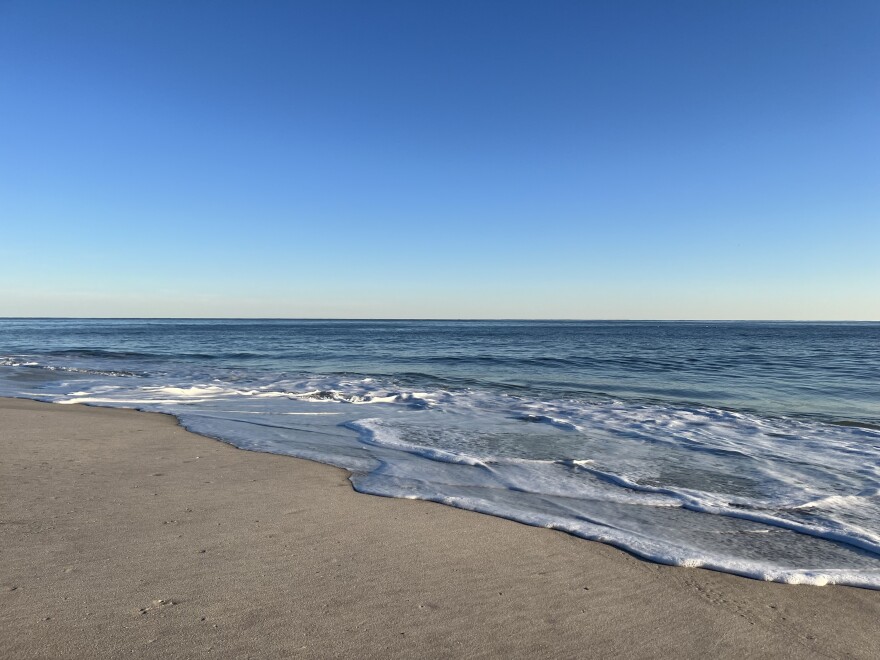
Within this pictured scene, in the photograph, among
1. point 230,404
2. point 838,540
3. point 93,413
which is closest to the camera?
point 838,540

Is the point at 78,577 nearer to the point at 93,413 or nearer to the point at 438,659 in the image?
the point at 438,659

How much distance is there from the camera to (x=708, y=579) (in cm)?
430

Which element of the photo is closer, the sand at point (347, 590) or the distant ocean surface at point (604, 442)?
the sand at point (347, 590)

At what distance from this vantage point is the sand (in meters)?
3.24

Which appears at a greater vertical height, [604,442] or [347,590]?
[347,590]

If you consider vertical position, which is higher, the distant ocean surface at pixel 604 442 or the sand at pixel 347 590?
the sand at pixel 347 590

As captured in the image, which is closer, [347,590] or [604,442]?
[347,590]

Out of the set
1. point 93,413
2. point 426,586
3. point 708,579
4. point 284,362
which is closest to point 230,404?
point 93,413

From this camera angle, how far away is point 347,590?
383cm

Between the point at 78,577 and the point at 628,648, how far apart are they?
12.0ft

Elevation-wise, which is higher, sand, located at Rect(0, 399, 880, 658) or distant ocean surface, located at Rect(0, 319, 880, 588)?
sand, located at Rect(0, 399, 880, 658)

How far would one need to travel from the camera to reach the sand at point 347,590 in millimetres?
3240

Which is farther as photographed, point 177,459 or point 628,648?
point 177,459

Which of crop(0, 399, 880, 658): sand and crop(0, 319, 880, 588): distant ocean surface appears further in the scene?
crop(0, 319, 880, 588): distant ocean surface
